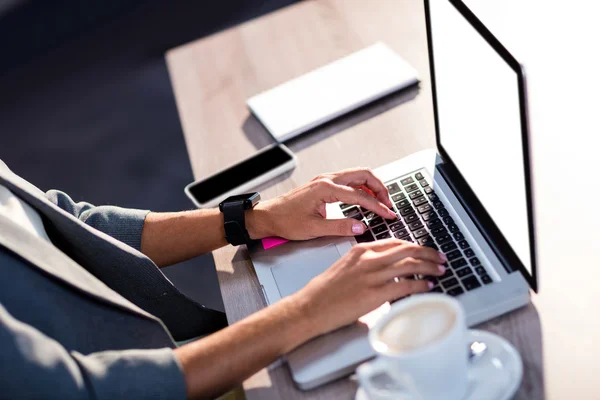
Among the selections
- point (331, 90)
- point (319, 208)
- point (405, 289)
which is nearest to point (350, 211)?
point (319, 208)

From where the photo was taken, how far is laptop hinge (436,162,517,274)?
0.89 meters

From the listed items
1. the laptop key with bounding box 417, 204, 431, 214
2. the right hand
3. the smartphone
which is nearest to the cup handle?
the right hand

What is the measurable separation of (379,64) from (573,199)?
560mm

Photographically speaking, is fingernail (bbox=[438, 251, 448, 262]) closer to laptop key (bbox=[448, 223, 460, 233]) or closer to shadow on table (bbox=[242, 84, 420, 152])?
laptop key (bbox=[448, 223, 460, 233])

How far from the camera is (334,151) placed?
130 cm

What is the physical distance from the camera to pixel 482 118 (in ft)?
3.00

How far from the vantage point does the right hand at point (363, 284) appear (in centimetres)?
89

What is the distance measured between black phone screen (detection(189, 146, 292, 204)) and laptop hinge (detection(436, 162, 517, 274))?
32cm

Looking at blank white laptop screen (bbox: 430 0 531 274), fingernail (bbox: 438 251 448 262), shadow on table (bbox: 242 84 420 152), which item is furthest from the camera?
shadow on table (bbox: 242 84 420 152)


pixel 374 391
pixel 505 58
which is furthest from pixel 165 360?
pixel 505 58

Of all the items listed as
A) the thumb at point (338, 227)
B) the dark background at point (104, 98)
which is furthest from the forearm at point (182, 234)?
the dark background at point (104, 98)

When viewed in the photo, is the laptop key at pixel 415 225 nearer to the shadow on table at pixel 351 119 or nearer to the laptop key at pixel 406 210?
the laptop key at pixel 406 210

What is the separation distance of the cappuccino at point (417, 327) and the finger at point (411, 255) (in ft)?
0.61

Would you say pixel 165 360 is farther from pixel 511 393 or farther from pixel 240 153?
pixel 240 153
